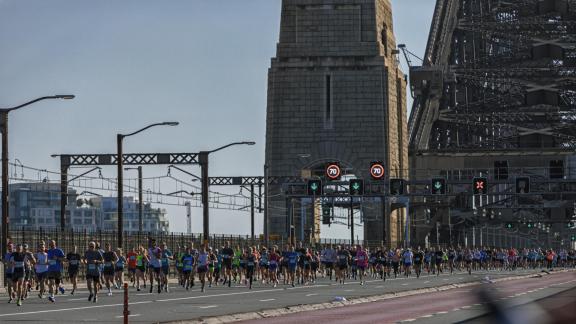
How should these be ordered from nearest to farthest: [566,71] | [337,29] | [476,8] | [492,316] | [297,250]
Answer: [492,316], [297,250], [337,29], [566,71], [476,8]

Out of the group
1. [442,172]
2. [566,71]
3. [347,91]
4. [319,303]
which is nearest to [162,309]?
[319,303]

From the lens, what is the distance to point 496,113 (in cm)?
15000

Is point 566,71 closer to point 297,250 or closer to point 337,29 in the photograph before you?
point 337,29

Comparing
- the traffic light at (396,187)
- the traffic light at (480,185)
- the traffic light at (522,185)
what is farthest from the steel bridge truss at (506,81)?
the traffic light at (396,187)

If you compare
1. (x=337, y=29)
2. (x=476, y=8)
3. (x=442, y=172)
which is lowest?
(x=442, y=172)

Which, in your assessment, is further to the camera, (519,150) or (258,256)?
(519,150)

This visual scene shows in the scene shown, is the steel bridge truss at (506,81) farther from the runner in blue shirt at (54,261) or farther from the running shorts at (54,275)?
the runner in blue shirt at (54,261)

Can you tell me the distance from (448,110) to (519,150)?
1108 cm

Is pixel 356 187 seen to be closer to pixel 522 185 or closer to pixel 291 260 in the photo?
pixel 522 185

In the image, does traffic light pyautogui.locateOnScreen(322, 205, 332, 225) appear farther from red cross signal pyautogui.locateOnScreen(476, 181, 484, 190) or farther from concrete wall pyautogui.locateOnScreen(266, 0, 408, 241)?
red cross signal pyautogui.locateOnScreen(476, 181, 484, 190)

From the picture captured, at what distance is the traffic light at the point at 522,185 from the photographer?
81.7m

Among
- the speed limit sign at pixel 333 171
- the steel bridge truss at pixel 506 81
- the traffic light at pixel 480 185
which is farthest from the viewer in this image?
the steel bridge truss at pixel 506 81

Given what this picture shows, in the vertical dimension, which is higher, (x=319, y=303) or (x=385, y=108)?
(x=385, y=108)

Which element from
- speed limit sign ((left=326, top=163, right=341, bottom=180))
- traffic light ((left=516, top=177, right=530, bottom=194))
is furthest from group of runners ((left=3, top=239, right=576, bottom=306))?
traffic light ((left=516, top=177, right=530, bottom=194))
